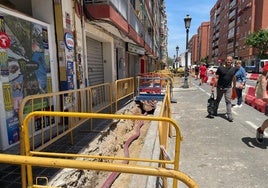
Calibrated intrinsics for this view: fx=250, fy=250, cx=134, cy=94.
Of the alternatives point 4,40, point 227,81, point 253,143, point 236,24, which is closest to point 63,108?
point 4,40

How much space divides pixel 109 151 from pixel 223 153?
2568mm

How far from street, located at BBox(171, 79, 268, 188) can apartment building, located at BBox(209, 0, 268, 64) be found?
43639 mm

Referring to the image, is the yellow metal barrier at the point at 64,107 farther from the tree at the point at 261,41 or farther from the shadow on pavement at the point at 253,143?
the tree at the point at 261,41

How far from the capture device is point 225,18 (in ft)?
303

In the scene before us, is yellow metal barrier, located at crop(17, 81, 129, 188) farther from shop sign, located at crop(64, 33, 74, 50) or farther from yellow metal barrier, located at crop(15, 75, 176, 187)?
shop sign, located at crop(64, 33, 74, 50)

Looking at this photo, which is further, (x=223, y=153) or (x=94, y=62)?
(x=94, y=62)

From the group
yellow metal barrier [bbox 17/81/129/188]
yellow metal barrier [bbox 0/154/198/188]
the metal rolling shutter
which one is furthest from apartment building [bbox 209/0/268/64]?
yellow metal barrier [bbox 0/154/198/188]

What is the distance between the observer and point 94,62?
10.9 metres

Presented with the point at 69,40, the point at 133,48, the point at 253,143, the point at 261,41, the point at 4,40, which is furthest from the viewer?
the point at 261,41

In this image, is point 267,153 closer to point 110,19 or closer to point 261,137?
point 261,137

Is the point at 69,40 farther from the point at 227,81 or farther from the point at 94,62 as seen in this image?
the point at 227,81

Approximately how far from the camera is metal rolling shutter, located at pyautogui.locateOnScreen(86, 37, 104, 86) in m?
10.2

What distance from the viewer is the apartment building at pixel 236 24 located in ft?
200

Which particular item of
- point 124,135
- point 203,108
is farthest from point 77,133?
point 203,108
